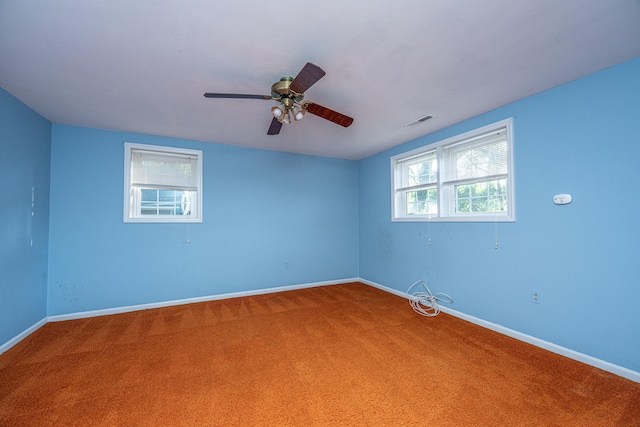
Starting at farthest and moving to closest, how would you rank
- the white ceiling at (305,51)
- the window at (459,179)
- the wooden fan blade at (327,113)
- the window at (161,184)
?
the window at (161,184), the window at (459,179), the wooden fan blade at (327,113), the white ceiling at (305,51)

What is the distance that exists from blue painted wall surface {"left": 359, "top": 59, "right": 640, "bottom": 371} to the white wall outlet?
0.05m

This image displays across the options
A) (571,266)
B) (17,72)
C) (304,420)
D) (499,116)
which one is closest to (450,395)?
(304,420)

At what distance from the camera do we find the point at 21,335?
260cm

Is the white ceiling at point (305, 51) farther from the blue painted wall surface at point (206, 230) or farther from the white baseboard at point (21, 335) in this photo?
the white baseboard at point (21, 335)

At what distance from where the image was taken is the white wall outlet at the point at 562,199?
2257 millimetres

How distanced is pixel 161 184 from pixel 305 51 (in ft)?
9.84

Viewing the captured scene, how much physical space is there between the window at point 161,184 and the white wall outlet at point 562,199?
Answer: 4.31 metres

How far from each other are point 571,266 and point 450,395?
→ 1.63m

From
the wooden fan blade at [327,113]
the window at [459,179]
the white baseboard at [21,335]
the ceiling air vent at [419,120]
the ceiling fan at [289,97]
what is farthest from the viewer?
the ceiling air vent at [419,120]

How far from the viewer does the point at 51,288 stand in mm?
3119

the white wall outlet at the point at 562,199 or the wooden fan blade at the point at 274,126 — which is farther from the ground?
the wooden fan blade at the point at 274,126

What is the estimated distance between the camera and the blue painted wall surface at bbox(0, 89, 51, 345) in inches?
93.7

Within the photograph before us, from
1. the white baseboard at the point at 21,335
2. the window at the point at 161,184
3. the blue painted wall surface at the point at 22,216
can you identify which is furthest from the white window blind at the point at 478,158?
the white baseboard at the point at 21,335

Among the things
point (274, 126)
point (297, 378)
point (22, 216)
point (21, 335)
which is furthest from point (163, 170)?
point (297, 378)
